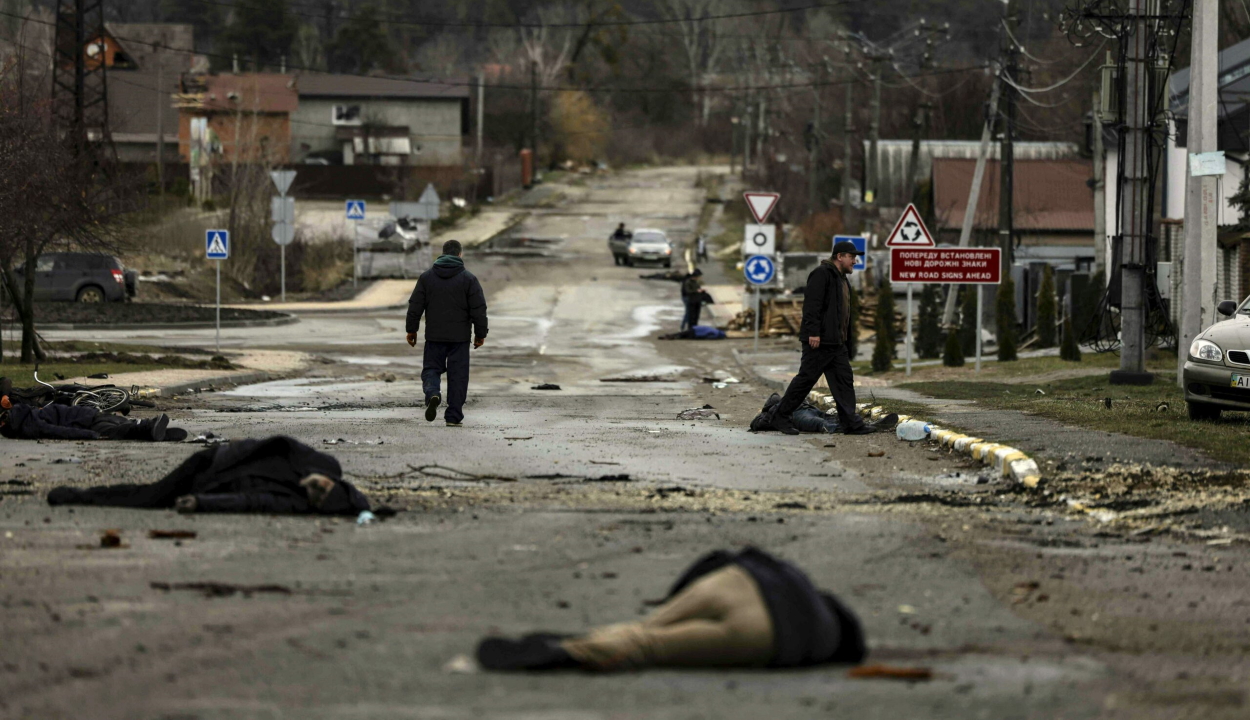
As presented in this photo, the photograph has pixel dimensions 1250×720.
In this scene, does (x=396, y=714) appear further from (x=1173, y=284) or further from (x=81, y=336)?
(x=81, y=336)

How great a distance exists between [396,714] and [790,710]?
1.28m

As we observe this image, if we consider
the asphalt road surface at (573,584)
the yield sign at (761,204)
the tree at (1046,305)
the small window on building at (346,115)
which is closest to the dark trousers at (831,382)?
the asphalt road surface at (573,584)

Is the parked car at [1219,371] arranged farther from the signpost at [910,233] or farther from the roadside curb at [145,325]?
the roadside curb at [145,325]

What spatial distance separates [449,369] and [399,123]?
3306 inches

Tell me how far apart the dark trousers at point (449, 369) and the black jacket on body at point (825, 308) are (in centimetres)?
369

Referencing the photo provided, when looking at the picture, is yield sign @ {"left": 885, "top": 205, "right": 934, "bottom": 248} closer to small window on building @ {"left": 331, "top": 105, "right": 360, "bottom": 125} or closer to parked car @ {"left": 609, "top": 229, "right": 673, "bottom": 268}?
parked car @ {"left": 609, "top": 229, "right": 673, "bottom": 268}

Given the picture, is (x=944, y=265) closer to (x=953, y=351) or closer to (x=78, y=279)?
(x=953, y=351)

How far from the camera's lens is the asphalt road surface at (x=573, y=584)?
5301mm

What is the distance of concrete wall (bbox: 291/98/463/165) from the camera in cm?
9819

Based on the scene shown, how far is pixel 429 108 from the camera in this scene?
324ft

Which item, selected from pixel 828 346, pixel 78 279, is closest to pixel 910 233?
pixel 828 346

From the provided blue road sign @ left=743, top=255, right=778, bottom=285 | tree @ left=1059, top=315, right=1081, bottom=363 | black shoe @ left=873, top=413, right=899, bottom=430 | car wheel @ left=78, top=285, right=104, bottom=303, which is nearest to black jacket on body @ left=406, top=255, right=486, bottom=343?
black shoe @ left=873, top=413, right=899, bottom=430

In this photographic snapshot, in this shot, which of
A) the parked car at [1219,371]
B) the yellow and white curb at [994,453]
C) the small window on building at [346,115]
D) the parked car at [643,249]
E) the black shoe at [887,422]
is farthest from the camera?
the small window on building at [346,115]

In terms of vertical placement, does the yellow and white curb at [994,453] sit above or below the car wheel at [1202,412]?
below
